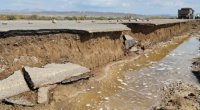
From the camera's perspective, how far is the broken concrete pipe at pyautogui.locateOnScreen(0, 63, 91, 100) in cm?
950

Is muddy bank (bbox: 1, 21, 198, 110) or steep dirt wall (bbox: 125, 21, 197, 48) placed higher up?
steep dirt wall (bbox: 125, 21, 197, 48)

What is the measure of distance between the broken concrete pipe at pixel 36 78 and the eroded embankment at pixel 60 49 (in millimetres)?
644

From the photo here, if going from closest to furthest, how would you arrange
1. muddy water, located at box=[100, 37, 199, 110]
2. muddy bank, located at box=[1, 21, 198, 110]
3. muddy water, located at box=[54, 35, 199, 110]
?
muddy bank, located at box=[1, 21, 198, 110] < muddy water, located at box=[54, 35, 199, 110] < muddy water, located at box=[100, 37, 199, 110]

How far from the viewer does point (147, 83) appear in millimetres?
13289

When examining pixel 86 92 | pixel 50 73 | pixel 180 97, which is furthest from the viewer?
pixel 86 92

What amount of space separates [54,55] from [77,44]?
5.40 feet

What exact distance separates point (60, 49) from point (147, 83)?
3710mm

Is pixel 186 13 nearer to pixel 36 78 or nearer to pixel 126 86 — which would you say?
pixel 126 86

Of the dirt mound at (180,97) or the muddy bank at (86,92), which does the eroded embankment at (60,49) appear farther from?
the dirt mound at (180,97)

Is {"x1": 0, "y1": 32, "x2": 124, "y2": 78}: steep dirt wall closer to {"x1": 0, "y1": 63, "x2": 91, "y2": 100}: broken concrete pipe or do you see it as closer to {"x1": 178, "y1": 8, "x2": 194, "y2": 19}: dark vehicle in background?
{"x1": 0, "y1": 63, "x2": 91, "y2": 100}: broken concrete pipe

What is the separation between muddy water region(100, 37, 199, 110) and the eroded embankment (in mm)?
1885

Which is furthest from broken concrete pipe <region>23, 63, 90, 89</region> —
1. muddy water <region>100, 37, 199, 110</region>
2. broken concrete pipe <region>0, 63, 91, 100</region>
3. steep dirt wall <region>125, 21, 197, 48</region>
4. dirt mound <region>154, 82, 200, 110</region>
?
steep dirt wall <region>125, 21, 197, 48</region>

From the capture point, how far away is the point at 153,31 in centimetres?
2705

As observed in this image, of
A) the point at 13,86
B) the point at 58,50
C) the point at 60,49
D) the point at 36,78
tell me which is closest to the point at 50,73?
the point at 36,78
